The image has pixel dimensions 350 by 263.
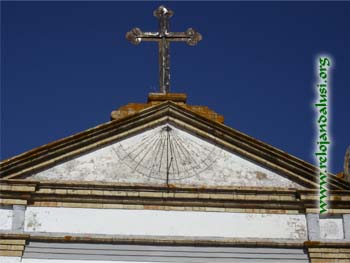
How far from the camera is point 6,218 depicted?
1477 centimetres

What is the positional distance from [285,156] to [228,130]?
1.07 m

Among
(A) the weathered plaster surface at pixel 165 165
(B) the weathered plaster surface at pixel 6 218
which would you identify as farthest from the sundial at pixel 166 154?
(B) the weathered plaster surface at pixel 6 218

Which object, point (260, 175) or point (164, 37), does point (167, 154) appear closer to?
point (260, 175)

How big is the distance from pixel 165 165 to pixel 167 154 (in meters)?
0.22

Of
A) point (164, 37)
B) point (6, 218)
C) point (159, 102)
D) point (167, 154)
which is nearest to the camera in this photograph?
point (6, 218)

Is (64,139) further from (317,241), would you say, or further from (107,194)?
(317,241)

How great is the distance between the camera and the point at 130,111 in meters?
16.4

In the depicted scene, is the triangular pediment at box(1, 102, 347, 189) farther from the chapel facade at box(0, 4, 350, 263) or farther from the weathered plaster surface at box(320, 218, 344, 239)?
the weathered plaster surface at box(320, 218, 344, 239)

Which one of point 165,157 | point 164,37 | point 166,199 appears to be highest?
point 164,37

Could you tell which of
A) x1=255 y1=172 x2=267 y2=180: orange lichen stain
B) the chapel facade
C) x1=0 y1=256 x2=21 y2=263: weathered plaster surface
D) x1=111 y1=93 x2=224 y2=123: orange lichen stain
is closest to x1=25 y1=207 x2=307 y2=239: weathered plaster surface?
the chapel facade

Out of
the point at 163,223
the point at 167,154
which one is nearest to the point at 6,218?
the point at 163,223

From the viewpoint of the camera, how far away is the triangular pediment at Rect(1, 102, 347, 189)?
1527 centimetres

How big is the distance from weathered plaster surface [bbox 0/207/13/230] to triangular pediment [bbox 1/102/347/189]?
581 millimetres

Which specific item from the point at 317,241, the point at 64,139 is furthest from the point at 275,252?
the point at 64,139
